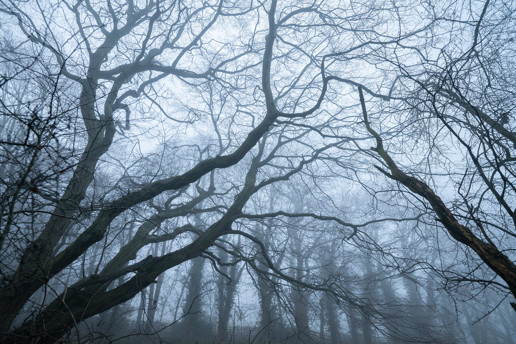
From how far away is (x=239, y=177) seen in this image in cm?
1164

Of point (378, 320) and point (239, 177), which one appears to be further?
point (239, 177)

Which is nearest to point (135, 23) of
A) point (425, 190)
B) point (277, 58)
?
point (277, 58)

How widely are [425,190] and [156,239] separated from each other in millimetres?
5502

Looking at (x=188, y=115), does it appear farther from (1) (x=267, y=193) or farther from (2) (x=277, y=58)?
(1) (x=267, y=193)

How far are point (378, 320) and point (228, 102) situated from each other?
7.14 m

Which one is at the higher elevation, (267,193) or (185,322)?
(267,193)

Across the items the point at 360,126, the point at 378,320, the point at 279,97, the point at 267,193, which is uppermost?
the point at 267,193

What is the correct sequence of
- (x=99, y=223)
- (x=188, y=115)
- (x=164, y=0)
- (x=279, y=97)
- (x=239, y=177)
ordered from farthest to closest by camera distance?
1. (x=239, y=177)
2. (x=188, y=115)
3. (x=279, y=97)
4. (x=164, y=0)
5. (x=99, y=223)

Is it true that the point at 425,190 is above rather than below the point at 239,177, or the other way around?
below

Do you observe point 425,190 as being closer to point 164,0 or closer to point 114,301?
point 114,301

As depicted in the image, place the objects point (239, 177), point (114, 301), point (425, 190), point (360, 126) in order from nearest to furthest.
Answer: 1. point (425, 190)
2. point (114, 301)
3. point (360, 126)
4. point (239, 177)

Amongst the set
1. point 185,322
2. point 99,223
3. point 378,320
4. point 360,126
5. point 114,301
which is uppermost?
point 360,126

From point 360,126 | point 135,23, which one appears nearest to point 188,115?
point 135,23

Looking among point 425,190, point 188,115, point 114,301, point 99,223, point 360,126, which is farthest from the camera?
point 188,115
